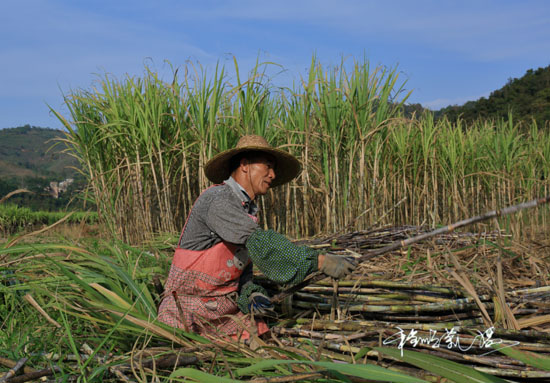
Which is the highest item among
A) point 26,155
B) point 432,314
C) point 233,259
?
point 26,155

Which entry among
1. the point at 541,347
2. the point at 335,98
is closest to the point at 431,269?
the point at 541,347

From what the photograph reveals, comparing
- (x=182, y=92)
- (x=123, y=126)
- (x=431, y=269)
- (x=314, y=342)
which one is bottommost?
(x=314, y=342)

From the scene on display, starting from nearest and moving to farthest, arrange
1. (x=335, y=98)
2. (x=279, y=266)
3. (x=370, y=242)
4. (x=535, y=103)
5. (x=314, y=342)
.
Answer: (x=314, y=342)
(x=279, y=266)
(x=370, y=242)
(x=335, y=98)
(x=535, y=103)

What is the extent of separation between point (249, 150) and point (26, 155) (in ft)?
286

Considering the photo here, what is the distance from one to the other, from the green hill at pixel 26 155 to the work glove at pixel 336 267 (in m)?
66.6

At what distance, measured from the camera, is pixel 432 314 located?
5.80ft

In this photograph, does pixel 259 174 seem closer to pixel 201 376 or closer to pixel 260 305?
pixel 260 305

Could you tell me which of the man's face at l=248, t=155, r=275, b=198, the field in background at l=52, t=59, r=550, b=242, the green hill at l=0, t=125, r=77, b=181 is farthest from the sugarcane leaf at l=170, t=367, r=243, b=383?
the green hill at l=0, t=125, r=77, b=181

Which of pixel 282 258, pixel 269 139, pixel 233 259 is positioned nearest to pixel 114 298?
pixel 233 259

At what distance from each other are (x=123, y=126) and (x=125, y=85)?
19.5 inches

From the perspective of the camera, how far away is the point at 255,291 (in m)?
1.99

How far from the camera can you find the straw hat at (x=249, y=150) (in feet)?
6.64

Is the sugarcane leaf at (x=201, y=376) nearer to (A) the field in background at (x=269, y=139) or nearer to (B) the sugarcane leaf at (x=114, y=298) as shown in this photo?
(B) the sugarcane leaf at (x=114, y=298)

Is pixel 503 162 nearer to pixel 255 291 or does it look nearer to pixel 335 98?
pixel 335 98
